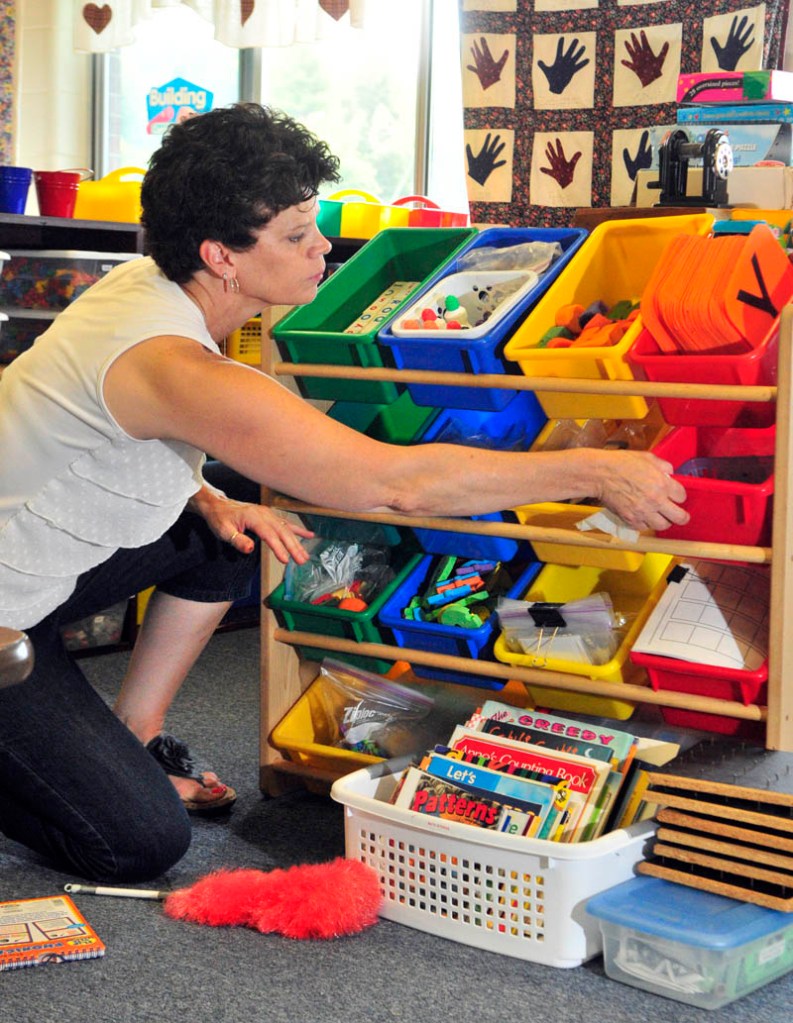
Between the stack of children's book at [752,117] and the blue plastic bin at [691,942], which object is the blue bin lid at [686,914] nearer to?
the blue plastic bin at [691,942]

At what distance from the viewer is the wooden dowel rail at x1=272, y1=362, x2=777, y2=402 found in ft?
5.08

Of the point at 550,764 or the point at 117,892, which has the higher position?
the point at 550,764

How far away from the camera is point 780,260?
66.3 inches

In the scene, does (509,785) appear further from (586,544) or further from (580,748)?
(586,544)

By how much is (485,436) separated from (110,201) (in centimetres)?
168

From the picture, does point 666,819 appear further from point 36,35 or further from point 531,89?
point 36,35

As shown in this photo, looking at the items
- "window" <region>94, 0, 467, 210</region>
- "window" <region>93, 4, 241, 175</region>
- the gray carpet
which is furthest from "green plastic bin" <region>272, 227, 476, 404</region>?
"window" <region>93, 4, 241, 175</region>

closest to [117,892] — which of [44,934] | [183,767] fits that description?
Answer: [44,934]

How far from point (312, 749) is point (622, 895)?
636 millimetres

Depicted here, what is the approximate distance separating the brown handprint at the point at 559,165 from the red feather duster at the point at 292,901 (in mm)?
2591

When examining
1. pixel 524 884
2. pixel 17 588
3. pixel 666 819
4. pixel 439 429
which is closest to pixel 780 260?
pixel 439 429

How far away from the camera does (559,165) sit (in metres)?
3.73

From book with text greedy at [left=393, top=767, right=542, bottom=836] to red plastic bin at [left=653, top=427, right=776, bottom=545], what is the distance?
43 cm

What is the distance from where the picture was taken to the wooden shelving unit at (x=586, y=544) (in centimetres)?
154
